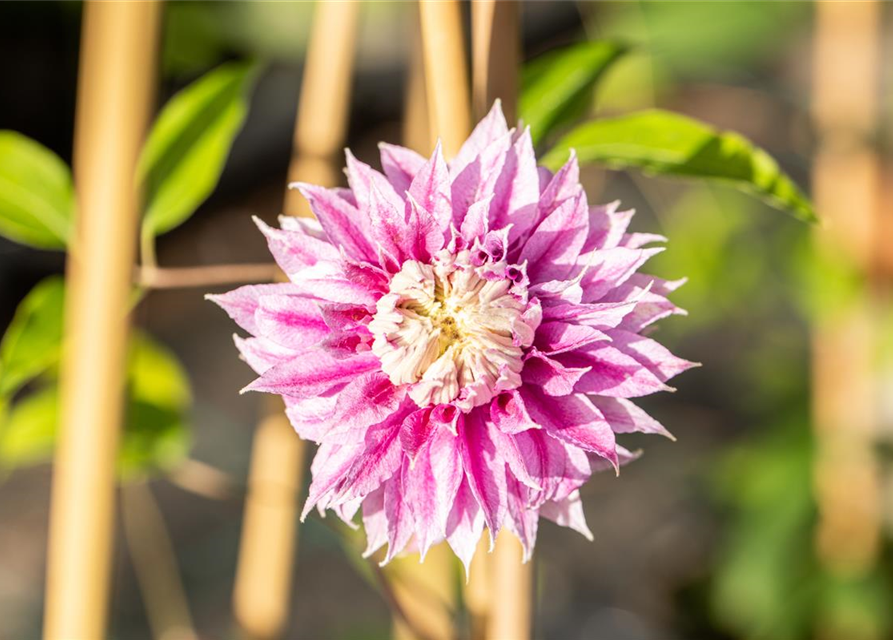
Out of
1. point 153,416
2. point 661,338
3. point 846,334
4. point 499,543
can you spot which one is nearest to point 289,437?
point 153,416

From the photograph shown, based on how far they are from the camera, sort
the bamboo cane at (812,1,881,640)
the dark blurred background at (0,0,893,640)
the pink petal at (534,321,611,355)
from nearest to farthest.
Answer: the pink petal at (534,321,611,355), the bamboo cane at (812,1,881,640), the dark blurred background at (0,0,893,640)

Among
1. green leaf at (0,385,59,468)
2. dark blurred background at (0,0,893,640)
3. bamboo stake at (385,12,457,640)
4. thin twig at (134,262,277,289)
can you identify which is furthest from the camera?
dark blurred background at (0,0,893,640)

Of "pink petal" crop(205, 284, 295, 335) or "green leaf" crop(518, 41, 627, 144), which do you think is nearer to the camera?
"pink petal" crop(205, 284, 295, 335)

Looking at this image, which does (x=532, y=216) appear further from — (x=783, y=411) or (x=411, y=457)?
(x=783, y=411)

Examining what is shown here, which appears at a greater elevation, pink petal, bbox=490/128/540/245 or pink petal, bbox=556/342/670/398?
pink petal, bbox=490/128/540/245

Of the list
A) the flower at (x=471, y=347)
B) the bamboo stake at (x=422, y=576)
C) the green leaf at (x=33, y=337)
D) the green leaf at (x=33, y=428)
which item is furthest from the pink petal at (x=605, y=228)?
the green leaf at (x=33, y=428)

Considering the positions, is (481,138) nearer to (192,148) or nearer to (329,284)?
(329,284)

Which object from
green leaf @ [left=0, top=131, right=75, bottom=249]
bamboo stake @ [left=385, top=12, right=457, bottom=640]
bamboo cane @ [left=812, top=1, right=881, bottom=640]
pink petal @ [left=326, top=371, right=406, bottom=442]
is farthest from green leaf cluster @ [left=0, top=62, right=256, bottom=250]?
bamboo cane @ [left=812, top=1, right=881, bottom=640]

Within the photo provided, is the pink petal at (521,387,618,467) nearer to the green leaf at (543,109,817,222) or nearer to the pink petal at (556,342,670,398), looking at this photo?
the pink petal at (556,342,670,398)
